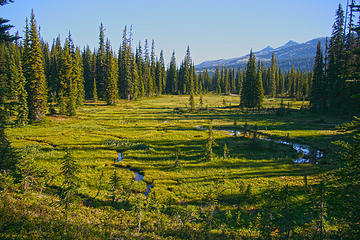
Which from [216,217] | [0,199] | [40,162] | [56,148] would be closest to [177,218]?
[216,217]

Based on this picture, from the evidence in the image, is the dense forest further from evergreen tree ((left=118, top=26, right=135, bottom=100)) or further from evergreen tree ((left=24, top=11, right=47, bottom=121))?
evergreen tree ((left=118, top=26, right=135, bottom=100))

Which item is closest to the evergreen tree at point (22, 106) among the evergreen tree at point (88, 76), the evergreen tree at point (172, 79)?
the evergreen tree at point (88, 76)

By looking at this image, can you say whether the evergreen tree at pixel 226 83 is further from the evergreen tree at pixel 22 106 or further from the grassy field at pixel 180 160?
the evergreen tree at pixel 22 106

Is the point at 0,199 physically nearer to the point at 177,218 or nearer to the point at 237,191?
the point at 177,218

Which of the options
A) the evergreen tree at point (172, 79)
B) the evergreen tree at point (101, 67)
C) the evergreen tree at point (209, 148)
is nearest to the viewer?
the evergreen tree at point (209, 148)

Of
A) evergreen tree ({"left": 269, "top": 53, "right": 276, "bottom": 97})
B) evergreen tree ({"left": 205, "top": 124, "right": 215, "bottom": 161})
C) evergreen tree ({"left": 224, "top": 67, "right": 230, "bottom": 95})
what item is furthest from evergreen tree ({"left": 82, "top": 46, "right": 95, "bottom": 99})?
evergreen tree ({"left": 269, "top": 53, "right": 276, "bottom": 97})

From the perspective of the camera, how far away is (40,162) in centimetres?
2336

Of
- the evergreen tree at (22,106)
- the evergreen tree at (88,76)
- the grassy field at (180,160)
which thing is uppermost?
the evergreen tree at (88,76)

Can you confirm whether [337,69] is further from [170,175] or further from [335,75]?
[170,175]

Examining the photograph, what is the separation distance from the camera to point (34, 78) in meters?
43.8

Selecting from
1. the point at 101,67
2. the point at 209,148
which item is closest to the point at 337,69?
the point at 209,148

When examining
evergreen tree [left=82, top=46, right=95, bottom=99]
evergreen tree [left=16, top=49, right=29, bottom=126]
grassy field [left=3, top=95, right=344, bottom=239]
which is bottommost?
grassy field [left=3, top=95, right=344, bottom=239]

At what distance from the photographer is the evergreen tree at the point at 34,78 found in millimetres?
43406

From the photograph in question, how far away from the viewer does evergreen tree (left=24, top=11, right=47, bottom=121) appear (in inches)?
1709
